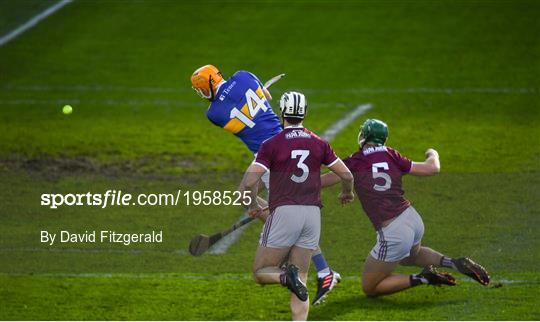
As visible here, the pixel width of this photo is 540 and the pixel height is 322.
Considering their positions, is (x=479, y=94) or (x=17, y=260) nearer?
(x=17, y=260)

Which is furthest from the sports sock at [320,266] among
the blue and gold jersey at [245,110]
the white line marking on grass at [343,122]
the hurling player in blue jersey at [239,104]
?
the white line marking on grass at [343,122]

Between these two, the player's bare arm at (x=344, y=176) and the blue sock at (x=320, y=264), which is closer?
the player's bare arm at (x=344, y=176)

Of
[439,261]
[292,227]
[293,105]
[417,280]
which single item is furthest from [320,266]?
[293,105]

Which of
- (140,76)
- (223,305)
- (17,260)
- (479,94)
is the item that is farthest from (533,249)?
(140,76)

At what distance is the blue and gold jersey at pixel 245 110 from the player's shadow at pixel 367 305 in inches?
95.9

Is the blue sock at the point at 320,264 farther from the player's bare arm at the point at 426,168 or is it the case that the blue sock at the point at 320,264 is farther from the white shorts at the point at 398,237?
the player's bare arm at the point at 426,168

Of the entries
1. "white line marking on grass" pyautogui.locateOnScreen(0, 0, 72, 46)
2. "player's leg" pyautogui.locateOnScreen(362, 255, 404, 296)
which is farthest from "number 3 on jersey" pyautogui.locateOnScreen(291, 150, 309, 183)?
"white line marking on grass" pyautogui.locateOnScreen(0, 0, 72, 46)

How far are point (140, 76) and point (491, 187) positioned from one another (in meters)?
10.7

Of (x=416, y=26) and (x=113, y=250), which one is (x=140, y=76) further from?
(x=113, y=250)

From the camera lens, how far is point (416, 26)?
28.2 m

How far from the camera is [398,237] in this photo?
41.8 feet

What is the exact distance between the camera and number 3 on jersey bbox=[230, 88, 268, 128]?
47.1ft

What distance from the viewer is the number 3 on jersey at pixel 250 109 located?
47.1 feet

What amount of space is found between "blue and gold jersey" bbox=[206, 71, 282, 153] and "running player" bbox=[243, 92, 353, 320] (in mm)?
2437
